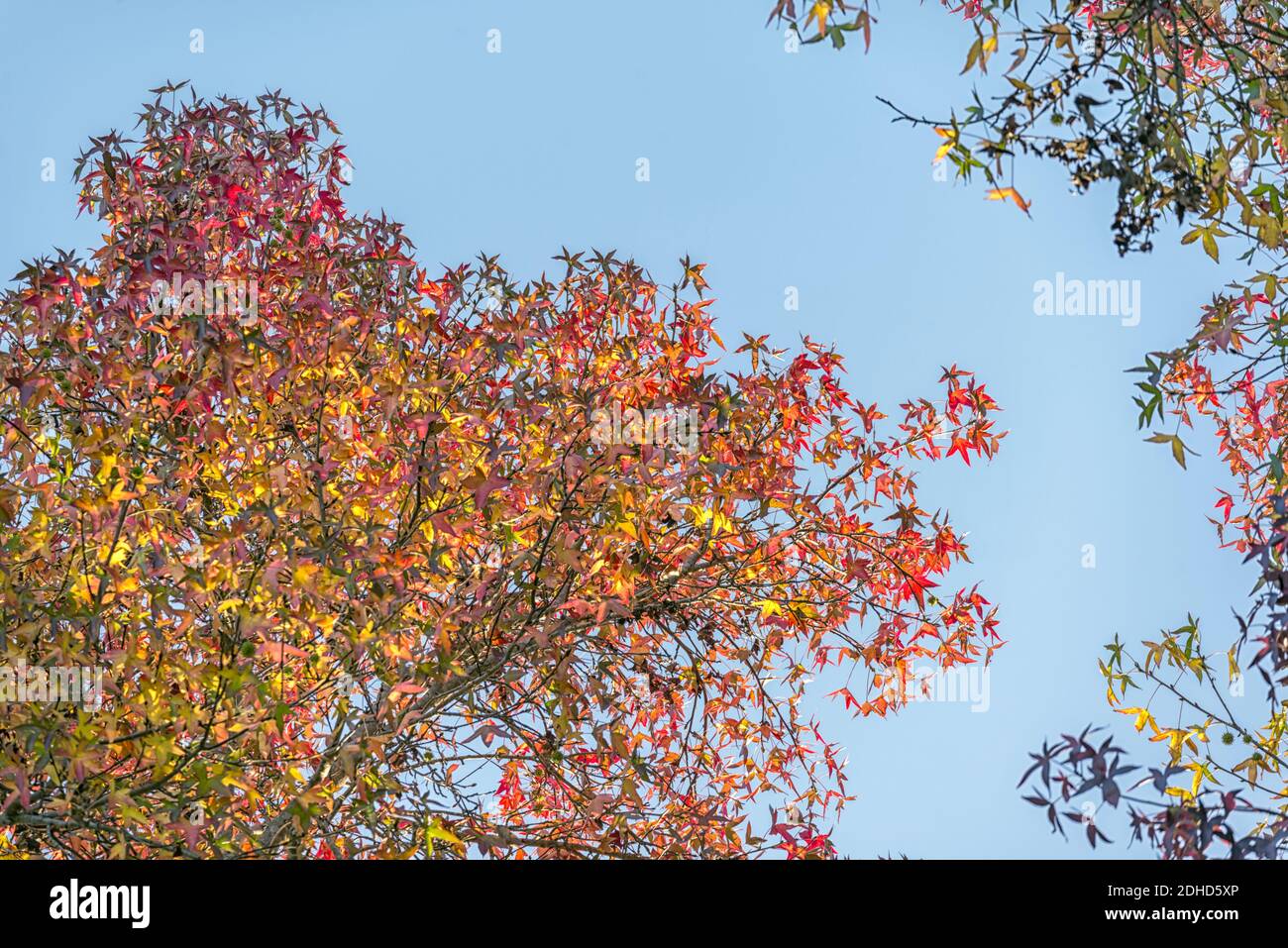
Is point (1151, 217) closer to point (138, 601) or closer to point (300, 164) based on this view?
point (138, 601)

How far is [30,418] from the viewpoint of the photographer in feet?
15.6

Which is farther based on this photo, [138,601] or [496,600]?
[496,600]

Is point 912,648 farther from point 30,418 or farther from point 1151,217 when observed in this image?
point 30,418

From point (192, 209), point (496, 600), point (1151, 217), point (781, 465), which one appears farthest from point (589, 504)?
point (192, 209)

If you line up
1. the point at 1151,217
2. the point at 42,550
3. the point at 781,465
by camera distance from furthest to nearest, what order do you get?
the point at 781,465
the point at 42,550
the point at 1151,217

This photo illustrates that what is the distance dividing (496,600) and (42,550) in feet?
5.34

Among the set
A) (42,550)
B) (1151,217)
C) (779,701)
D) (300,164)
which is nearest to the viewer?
(1151,217)

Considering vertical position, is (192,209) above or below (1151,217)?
above

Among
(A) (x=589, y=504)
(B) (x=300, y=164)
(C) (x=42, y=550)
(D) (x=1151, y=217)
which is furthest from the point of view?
(B) (x=300, y=164)

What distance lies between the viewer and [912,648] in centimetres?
555
